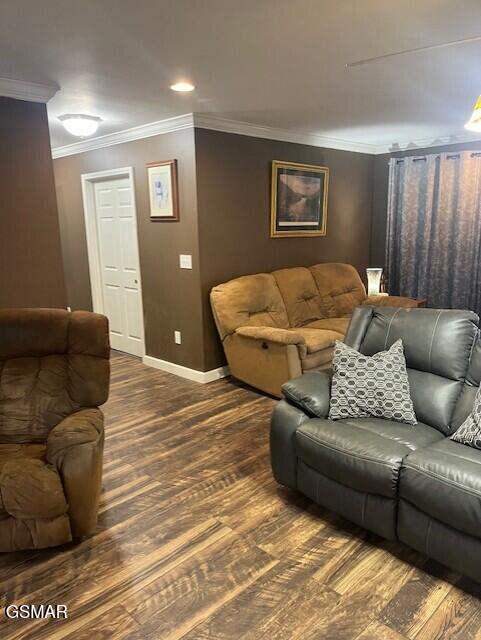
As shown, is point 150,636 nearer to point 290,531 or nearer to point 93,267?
point 290,531

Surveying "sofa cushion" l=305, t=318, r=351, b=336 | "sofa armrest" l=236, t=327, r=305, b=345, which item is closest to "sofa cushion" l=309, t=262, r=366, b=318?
"sofa cushion" l=305, t=318, r=351, b=336

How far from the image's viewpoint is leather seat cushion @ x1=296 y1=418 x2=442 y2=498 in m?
1.99

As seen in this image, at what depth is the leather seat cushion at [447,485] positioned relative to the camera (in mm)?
1735

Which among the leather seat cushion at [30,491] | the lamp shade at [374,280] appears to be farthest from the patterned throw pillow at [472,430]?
the lamp shade at [374,280]

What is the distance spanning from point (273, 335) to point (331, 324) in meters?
1.01

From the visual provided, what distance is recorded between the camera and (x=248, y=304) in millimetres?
4102

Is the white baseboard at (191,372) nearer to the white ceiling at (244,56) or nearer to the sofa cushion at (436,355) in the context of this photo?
the sofa cushion at (436,355)

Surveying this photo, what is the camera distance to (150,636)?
169cm

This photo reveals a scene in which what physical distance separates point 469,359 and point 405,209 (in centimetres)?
354

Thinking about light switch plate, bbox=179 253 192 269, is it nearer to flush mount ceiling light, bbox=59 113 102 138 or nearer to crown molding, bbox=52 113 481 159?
crown molding, bbox=52 113 481 159

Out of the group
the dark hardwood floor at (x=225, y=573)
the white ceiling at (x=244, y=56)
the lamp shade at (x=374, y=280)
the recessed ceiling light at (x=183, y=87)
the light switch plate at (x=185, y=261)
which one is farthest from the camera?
the lamp shade at (x=374, y=280)

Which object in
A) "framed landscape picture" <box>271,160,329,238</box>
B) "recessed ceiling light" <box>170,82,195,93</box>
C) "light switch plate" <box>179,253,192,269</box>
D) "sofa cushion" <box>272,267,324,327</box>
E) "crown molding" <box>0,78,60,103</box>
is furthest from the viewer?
"framed landscape picture" <box>271,160,329,238</box>

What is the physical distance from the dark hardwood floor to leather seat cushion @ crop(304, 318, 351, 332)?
177 centimetres

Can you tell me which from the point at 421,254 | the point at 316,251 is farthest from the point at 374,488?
the point at 421,254
